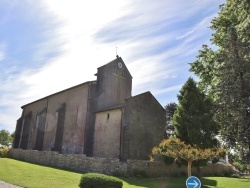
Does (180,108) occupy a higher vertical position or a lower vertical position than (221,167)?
higher

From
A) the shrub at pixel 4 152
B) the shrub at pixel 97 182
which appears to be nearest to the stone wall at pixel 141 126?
the shrub at pixel 97 182

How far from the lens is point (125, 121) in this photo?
29.8 metres

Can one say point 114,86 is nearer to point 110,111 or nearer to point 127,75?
point 127,75

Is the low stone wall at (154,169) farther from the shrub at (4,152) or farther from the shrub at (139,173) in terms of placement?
the shrub at (4,152)

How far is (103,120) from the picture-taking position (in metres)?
32.6

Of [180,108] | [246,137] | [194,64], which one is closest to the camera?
[246,137]

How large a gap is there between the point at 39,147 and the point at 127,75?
18.5m

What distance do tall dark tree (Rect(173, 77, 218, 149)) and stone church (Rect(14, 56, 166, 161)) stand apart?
794cm

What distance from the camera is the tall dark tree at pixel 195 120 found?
73.8ft

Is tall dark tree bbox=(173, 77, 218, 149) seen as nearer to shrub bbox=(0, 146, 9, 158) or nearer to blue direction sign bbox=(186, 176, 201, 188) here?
blue direction sign bbox=(186, 176, 201, 188)

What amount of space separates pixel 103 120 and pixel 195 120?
13.3 m

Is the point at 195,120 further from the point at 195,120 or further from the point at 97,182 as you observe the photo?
the point at 97,182

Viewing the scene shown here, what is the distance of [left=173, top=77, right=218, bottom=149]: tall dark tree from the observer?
73.8 feet

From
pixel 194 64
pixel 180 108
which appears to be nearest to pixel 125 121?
pixel 180 108
